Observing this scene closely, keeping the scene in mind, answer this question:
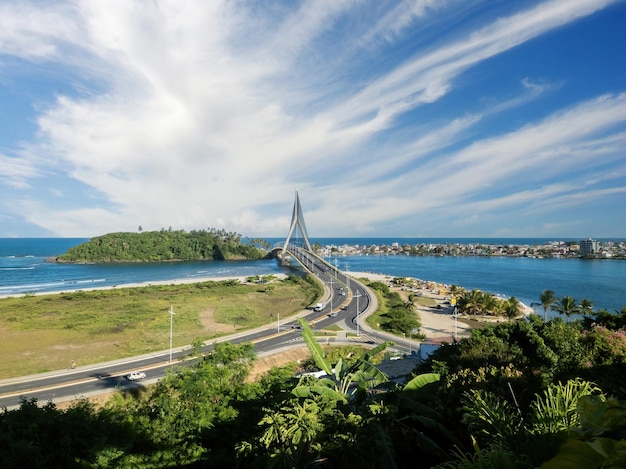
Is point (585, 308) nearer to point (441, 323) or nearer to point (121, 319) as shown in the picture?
point (441, 323)

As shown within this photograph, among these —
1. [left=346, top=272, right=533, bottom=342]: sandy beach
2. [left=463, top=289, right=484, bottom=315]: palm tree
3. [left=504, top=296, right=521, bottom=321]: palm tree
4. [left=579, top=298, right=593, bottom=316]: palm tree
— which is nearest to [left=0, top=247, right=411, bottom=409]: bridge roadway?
[left=346, top=272, right=533, bottom=342]: sandy beach

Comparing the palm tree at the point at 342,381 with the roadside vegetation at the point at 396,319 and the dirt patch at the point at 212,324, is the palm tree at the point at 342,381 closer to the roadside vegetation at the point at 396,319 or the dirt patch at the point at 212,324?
the roadside vegetation at the point at 396,319

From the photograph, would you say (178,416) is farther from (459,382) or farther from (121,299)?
(121,299)

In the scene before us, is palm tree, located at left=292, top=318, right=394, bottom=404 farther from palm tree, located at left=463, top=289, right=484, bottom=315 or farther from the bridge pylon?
the bridge pylon

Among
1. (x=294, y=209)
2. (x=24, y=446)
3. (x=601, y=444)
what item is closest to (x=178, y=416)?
Result: (x=24, y=446)

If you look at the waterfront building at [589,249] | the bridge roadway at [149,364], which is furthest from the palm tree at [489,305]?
the waterfront building at [589,249]

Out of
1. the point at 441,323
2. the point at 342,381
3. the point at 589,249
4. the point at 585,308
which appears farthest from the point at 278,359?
the point at 589,249

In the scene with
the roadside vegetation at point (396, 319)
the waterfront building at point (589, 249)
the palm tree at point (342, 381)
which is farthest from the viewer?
the waterfront building at point (589, 249)
